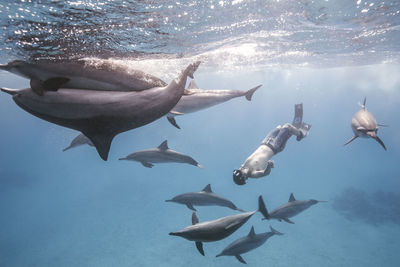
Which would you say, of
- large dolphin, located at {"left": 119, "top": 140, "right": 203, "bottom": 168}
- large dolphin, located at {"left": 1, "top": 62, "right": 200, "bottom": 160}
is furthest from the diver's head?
large dolphin, located at {"left": 1, "top": 62, "right": 200, "bottom": 160}

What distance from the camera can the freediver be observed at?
641 cm

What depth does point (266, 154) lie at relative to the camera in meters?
7.43

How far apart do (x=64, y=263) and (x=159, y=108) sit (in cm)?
1924

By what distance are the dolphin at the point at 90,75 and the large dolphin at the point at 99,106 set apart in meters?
0.10

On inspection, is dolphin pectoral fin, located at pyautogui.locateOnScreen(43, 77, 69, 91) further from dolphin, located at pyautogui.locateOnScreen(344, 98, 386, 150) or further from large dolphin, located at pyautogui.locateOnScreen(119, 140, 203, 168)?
dolphin, located at pyautogui.locateOnScreen(344, 98, 386, 150)

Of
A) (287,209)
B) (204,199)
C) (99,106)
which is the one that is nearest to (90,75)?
(99,106)

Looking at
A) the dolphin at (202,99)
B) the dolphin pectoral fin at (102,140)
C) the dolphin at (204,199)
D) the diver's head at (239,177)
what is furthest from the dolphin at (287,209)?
the dolphin pectoral fin at (102,140)

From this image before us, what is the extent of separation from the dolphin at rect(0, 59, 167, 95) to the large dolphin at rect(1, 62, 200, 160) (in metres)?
0.10

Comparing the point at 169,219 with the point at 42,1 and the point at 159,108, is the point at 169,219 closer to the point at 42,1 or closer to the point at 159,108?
the point at 42,1

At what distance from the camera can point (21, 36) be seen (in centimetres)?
824

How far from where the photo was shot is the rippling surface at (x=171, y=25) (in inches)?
288

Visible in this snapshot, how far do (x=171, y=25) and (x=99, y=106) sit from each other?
9.38 meters

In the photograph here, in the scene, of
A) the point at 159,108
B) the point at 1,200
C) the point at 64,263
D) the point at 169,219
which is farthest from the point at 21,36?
the point at 1,200

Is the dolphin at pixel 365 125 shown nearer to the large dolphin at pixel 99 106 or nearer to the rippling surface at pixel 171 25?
the large dolphin at pixel 99 106
